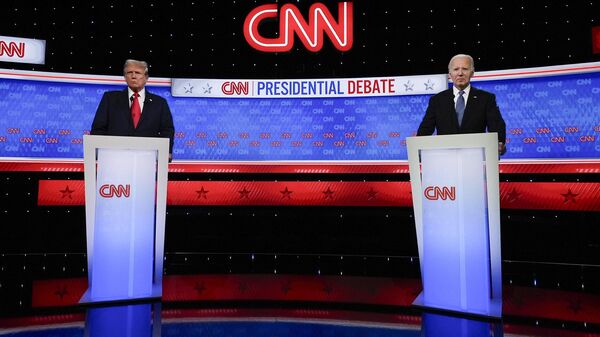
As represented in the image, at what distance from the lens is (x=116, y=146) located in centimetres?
324

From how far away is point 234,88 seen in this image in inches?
252

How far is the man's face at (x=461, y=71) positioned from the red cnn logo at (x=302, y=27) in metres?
3.12

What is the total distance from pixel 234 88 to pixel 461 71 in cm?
376

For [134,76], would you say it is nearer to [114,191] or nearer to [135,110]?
[135,110]

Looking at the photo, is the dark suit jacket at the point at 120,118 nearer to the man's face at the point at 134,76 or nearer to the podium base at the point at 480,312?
the man's face at the point at 134,76

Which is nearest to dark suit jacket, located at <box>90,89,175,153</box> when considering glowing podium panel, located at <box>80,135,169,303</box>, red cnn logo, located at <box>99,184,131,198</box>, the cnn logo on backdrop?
glowing podium panel, located at <box>80,135,169,303</box>

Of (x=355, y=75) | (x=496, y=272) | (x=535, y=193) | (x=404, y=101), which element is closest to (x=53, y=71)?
(x=355, y=75)

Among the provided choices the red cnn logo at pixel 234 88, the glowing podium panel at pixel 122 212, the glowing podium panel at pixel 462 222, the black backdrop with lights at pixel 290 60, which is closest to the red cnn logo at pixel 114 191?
the glowing podium panel at pixel 122 212

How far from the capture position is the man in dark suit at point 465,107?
10.5ft

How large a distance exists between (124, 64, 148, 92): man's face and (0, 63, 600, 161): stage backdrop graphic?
2.83 m

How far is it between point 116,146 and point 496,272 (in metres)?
2.59

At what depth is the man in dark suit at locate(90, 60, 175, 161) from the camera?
350 centimetres

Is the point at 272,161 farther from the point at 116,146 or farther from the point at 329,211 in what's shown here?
the point at 116,146

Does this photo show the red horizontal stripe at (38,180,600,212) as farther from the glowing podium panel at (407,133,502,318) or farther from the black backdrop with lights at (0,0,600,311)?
the glowing podium panel at (407,133,502,318)
